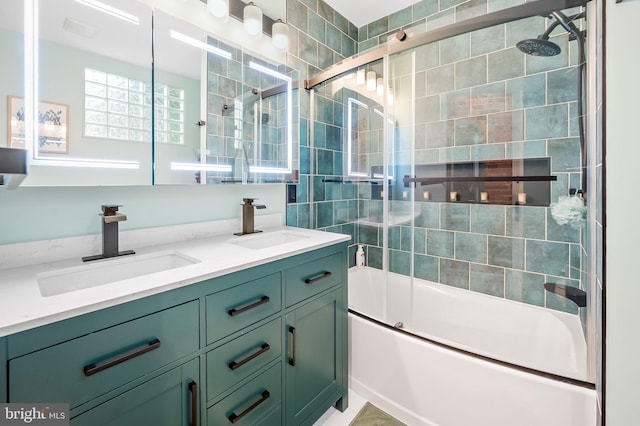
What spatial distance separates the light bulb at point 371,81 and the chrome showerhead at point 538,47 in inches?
34.8

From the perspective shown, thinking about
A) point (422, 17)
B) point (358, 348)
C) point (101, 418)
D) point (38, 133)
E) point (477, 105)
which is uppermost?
point (422, 17)

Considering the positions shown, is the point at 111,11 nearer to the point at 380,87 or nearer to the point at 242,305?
the point at 242,305

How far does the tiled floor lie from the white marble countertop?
0.99 m

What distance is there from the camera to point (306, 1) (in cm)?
222

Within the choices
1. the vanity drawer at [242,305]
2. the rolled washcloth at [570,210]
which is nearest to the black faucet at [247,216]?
the vanity drawer at [242,305]

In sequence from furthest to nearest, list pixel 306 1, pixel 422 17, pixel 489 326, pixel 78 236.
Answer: pixel 422 17
pixel 306 1
pixel 489 326
pixel 78 236

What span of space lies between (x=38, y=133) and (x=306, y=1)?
6.49 ft

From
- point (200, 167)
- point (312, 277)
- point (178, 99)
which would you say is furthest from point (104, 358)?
point (178, 99)

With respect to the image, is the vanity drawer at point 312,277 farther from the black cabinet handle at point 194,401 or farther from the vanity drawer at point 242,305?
the black cabinet handle at point 194,401

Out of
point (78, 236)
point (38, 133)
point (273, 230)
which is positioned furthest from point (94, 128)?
point (273, 230)

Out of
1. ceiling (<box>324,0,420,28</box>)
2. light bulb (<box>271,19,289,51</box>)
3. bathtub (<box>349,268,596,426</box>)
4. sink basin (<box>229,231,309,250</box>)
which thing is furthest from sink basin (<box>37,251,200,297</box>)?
ceiling (<box>324,0,420,28</box>)

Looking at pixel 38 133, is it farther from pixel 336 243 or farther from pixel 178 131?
pixel 336 243

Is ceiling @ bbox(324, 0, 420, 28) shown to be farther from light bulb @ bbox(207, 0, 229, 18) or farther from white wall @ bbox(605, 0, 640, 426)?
white wall @ bbox(605, 0, 640, 426)

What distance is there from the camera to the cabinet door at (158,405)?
775 mm
